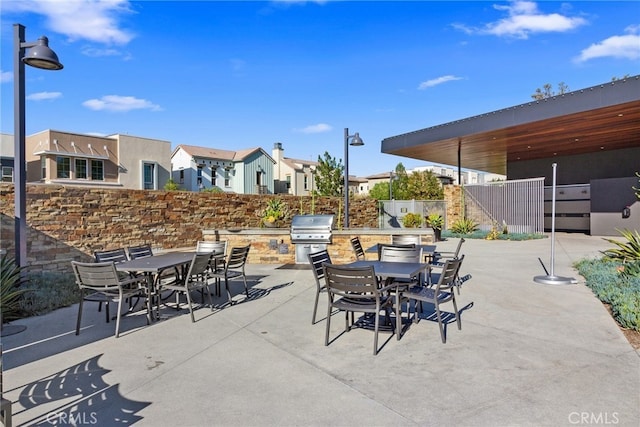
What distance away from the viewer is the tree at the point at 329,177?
3628 cm

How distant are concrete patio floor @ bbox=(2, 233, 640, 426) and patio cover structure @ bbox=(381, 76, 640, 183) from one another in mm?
8425

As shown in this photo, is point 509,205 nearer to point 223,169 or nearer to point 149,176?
point 223,169

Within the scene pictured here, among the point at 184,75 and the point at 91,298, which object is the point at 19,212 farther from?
the point at 184,75

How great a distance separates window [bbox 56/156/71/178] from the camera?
23703mm

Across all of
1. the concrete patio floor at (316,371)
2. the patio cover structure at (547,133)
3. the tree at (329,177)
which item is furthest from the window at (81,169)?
the concrete patio floor at (316,371)

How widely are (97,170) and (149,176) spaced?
3.41 meters

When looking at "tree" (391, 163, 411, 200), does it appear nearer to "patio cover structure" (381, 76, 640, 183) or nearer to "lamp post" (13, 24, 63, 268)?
"patio cover structure" (381, 76, 640, 183)

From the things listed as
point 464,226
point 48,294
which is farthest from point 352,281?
point 464,226

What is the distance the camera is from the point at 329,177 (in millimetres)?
36438

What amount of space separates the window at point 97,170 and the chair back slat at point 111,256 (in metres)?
22.5

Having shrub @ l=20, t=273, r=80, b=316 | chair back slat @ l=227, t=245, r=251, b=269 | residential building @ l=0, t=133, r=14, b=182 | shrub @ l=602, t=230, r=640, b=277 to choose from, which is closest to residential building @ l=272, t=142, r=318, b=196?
residential building @ l=0, t=133, r=14, b=182

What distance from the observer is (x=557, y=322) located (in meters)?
4.98

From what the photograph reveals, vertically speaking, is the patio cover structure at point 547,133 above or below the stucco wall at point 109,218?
above

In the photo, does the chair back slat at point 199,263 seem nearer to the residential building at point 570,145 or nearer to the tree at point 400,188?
the residential building at point 570,145
